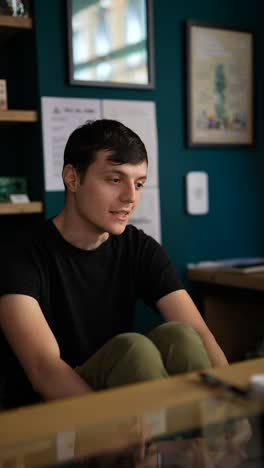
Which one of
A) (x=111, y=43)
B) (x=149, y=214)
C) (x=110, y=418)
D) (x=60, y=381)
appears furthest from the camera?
(x=149, y=214)

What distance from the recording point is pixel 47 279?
1.88m

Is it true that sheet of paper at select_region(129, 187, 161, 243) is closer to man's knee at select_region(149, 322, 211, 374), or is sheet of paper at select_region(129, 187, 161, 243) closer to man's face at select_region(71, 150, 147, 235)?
man's face at select_region(71, 150, 147, 235)

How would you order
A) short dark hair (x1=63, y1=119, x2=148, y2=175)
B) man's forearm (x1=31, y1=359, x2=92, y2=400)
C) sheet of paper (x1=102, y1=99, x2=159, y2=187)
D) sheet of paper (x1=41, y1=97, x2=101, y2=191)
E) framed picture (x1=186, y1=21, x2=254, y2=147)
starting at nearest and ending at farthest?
man's forearm (x1=31, y1=359, x2=92, y2=400), short dark hair (x1=63, y1=119, x2=148, y2=175), sheet of paper (x1=41, y1=97, x2=101, y2=191), sheet of paper (x1=102, y1=99, x2=159, y2=187), framed picture (x1=186, y1=21, x2=254, y2=147)

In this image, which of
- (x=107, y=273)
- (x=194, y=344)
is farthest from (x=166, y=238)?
(x=194, y=344)

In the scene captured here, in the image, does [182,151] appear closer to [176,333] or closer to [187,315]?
[187,315]

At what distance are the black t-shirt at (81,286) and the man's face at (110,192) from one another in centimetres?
13

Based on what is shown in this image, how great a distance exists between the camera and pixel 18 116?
104 inches

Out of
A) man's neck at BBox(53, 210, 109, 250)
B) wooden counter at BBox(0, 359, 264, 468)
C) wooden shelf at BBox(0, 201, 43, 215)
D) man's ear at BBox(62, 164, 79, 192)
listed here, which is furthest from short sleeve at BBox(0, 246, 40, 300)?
wooden shelf at BBox(0, 201, 43, 215)

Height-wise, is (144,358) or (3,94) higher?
(3,94)

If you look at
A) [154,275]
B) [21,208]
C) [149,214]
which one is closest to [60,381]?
[154,275]

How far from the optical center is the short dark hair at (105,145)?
187cm

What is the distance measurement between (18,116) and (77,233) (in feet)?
2.98

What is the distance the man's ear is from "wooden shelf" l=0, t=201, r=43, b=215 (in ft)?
2.37

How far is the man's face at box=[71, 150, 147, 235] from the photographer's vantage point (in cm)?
187
